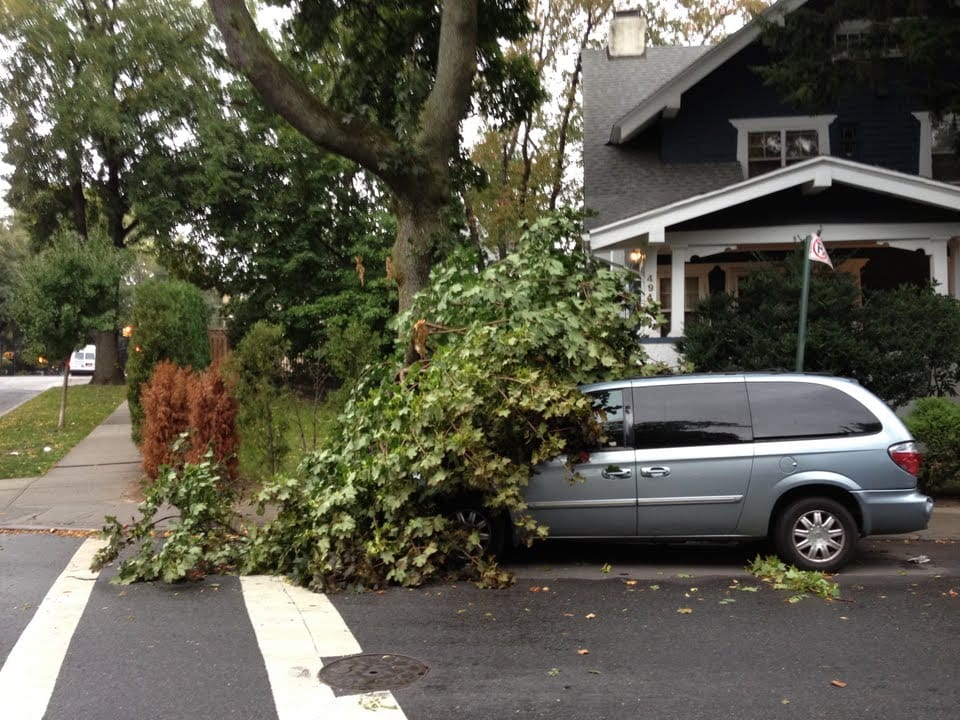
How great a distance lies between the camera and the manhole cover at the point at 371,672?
5.04m

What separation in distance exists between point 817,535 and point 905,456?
95 cm

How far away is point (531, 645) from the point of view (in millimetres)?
5734

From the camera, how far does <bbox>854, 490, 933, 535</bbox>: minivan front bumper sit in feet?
24.4

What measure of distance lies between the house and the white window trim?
0.02m

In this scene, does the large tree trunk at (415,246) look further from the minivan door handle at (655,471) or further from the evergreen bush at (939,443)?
the evergreen bush at (939,443)

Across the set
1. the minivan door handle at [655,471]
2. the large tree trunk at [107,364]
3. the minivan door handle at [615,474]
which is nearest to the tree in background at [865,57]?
the minivan door handle at [655,471]

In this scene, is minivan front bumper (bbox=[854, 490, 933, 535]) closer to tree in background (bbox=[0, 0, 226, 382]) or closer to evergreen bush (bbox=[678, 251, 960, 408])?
evergreen bush (bbox=[678, 251, 960, 408])

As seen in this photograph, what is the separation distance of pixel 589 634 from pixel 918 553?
13.4ft

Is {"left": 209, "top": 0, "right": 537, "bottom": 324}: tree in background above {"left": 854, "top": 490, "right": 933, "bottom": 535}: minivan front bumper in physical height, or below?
above

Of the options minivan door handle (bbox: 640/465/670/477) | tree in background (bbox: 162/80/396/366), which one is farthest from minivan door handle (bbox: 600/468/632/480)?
tree in background (bbox: 162/80/396/366)

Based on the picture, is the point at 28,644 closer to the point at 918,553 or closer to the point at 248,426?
the point at 248,426

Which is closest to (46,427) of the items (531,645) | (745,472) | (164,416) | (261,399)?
(164,416)

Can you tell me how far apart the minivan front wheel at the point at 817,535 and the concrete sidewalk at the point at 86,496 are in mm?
2032

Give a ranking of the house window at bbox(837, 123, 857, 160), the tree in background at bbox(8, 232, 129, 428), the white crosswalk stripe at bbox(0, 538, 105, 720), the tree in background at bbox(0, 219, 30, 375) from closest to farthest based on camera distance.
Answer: the white crosswalk stripe at bbox(0, 538, 105, 720) < the house window at bbox(837, 123, 857, 160) < the tree in background at bbox(8, 232, 129, 428) < the tree in background at bbox(0, 219, 30, 375)
